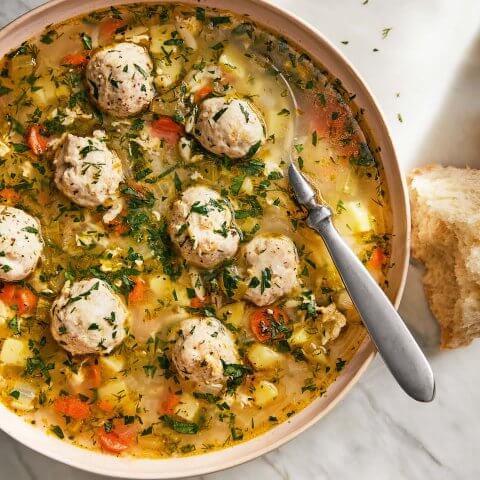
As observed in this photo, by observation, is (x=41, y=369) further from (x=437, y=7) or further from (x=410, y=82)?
(x=437, y=7)

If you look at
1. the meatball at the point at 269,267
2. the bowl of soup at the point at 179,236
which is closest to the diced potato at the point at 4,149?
the bowl of soup at the point at 179,236

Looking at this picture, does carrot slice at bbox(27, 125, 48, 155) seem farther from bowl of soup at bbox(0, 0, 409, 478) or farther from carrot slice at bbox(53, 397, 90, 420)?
carrot slice at bbox(53, 397, 90, 420)

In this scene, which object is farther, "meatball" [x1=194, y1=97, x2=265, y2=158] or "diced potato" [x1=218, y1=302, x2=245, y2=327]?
"diced potato" [x1=218, y1=302, x2=245, y2=327]

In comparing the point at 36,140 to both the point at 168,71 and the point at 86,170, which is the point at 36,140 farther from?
the point at 168,71

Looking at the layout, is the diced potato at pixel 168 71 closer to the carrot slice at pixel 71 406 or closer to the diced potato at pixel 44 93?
the diced potato at pixel 44 93

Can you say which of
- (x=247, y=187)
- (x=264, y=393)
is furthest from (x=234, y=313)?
(x=247, y=187)

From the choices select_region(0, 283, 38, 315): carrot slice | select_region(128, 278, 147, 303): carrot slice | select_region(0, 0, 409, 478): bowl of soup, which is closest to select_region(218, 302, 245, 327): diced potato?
select_region(0, 0, 409, 478): bowl of soup

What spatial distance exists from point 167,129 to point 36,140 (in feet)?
2.15

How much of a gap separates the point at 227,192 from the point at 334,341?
94cm

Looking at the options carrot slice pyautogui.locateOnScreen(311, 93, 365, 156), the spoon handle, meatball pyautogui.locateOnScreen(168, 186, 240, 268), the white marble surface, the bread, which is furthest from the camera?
the white marble surface

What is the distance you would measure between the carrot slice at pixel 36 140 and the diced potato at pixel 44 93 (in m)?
0.12

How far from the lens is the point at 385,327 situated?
3430 mm

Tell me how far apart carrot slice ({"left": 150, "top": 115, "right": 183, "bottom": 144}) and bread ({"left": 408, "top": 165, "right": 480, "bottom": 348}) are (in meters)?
1.32

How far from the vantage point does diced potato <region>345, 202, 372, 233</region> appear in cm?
367
